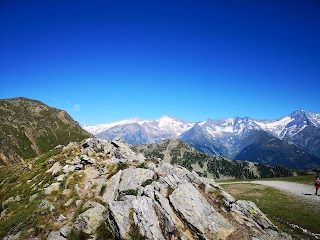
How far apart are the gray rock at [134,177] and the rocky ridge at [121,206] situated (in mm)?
90

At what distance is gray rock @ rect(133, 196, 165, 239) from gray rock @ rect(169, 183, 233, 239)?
3075mm

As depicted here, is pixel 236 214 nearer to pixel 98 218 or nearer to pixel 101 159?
pixel 98 218

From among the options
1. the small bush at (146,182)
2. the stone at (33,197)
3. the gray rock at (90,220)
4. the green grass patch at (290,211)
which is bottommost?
the green grass patch at (290,211)

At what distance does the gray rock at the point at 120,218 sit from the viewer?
22453 millimetres

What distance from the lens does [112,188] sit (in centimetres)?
3078

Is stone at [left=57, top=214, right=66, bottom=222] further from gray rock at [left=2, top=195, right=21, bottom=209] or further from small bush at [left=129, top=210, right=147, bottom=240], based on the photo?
gray rock at [left=2, top=195, right=21, bottom=209]

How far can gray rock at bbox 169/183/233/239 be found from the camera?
79.7 ft

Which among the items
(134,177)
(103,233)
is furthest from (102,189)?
(103,233)

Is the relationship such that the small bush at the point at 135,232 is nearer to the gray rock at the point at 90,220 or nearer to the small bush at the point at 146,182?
the gray rock at the point at 90,220

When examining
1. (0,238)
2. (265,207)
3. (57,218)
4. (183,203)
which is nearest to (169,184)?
(183,203)

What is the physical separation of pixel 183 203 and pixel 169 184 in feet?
13.6

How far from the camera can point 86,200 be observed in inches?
1148

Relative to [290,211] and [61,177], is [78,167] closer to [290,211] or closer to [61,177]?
[61,177]

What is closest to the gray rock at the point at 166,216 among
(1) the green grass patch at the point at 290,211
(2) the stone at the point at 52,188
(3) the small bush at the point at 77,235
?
(3) the small bush at the point at 77,235
